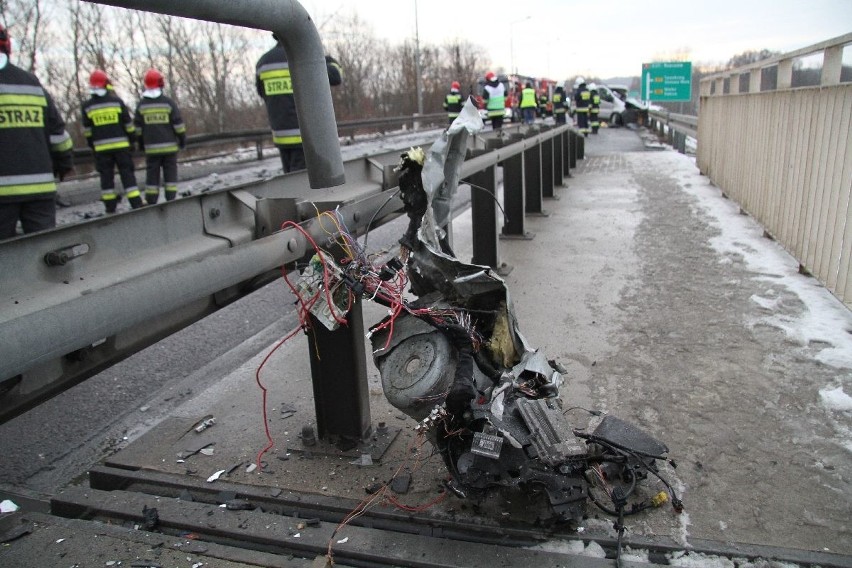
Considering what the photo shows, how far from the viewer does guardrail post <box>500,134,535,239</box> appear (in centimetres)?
693

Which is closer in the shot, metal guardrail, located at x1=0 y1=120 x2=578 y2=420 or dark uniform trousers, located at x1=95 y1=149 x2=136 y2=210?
metal guardrail, located at x1=0 y1=120 x2=578 y2=420

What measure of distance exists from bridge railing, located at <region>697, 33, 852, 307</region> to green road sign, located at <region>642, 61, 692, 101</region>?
19817mm

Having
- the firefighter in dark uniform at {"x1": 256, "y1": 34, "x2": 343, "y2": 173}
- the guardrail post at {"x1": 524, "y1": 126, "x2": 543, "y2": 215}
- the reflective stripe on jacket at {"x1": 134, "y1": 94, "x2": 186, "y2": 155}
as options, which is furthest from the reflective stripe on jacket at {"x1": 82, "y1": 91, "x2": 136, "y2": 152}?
the guardrail post at {"x1": 524, "y1": 126, "x2": 543, "y2": 215}

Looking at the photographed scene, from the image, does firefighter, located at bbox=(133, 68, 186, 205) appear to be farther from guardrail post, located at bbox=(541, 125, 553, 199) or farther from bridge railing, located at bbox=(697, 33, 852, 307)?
bridge railing, located at bbox=(697, 33, 852, 307)

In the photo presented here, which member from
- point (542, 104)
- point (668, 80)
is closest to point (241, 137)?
point (668, 80)

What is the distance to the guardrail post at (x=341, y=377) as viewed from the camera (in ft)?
10.0

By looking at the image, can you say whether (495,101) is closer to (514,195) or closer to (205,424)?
(514,195)

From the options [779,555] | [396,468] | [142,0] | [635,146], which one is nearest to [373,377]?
[396,468]

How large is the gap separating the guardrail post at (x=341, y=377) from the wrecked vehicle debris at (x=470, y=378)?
1.30 ft

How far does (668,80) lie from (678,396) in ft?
89.5

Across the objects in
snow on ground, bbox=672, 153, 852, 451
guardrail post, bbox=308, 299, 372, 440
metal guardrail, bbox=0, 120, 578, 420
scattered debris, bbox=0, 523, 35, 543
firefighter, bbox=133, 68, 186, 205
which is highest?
firefighter, bbox=133, 68, 186, 205

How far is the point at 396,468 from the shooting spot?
2979 millimetres

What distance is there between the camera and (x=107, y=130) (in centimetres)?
968

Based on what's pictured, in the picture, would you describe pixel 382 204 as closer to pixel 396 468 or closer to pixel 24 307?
pixel 396 468
